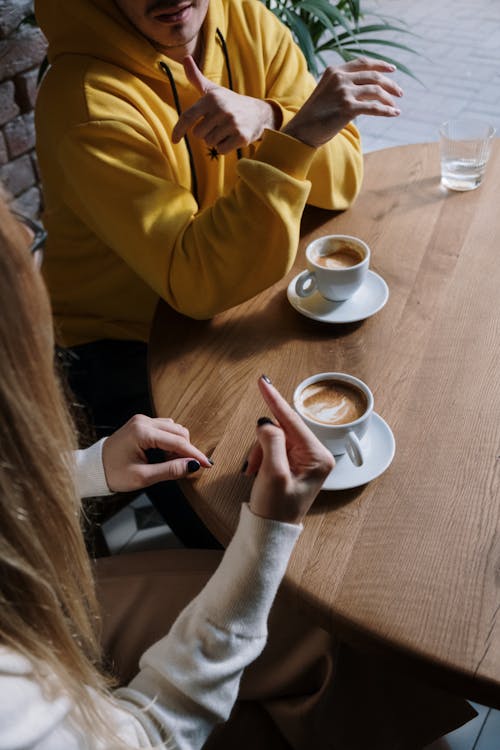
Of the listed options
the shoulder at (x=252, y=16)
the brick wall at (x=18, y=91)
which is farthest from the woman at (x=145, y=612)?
the brick wall at (x=18, y=91)

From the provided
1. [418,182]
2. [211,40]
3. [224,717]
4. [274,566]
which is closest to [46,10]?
[211,40]

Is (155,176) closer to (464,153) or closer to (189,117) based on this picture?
(189,117)

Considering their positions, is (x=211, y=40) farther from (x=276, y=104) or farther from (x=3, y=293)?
(x=3, y=293)

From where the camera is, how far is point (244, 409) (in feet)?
3.39

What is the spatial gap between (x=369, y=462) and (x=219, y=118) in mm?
605

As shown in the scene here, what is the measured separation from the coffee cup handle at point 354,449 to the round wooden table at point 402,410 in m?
0.04

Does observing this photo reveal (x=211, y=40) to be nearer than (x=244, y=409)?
No

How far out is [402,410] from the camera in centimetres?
100

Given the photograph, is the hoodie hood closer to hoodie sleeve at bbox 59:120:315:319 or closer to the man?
the man

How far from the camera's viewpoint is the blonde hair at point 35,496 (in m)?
0.63

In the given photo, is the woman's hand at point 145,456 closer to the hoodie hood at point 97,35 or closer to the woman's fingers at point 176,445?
the woman's fingers at point 176,445

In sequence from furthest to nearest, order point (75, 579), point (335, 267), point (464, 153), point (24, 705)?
point (464, 153) → point (335, 267) → point (75, 579) → point (24, 705)

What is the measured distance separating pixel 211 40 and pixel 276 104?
7.0 inches

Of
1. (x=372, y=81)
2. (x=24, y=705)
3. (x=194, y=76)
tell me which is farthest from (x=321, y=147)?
(x=24, y=705)
